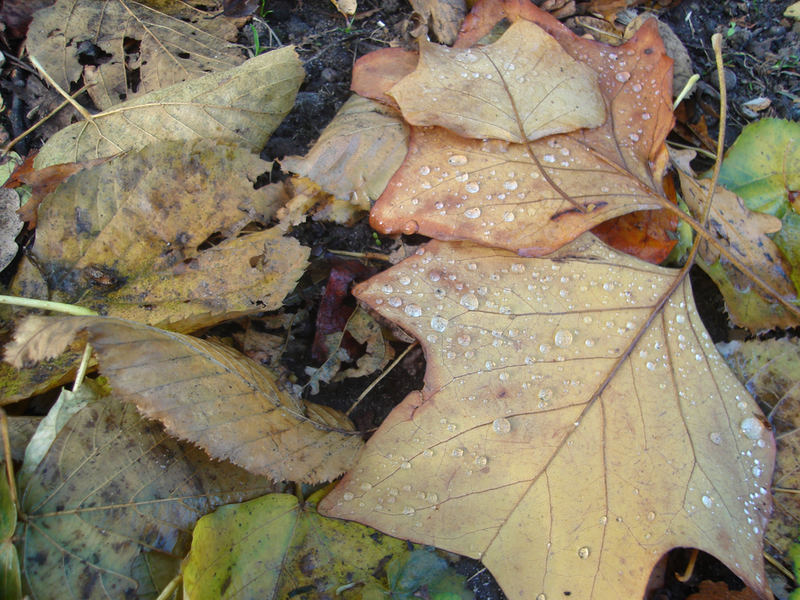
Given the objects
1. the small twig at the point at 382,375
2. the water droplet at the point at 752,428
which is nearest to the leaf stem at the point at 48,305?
the small twig at the point at 382,375

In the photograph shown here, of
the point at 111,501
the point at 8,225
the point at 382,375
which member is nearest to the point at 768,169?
the point at 382,375

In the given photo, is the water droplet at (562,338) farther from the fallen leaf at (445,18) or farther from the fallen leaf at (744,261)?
the fallen leaf at (445,18)

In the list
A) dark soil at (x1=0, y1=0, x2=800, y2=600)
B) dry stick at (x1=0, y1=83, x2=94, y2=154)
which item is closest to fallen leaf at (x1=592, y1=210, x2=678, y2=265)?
dark soil at (x1=0, y1=0, x2=800, y2=600)

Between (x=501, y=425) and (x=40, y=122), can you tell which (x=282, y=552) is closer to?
(x=501, y=425)

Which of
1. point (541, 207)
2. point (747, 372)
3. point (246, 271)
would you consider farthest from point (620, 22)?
point (246, 271)

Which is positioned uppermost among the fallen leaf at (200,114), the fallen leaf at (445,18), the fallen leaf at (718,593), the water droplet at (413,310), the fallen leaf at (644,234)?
the fallen leaf at (445,18)

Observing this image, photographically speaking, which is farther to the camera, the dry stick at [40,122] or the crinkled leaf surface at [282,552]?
the dry stick at [40,122]

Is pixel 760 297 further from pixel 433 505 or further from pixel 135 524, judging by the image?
pixel 135 524

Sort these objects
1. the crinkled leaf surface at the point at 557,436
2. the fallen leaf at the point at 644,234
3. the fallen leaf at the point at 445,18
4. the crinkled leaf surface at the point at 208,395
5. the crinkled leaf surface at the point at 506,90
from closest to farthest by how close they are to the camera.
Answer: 1. the crinkled leaf surface at the point at 208,395
2. the crinkled leaf surface at the point at 557,436
3. the crinkled leaf surface at the point at 506,90
4. the fallen leaf at the point at 644,234
5. the fallen leaf at the point at 445,18
